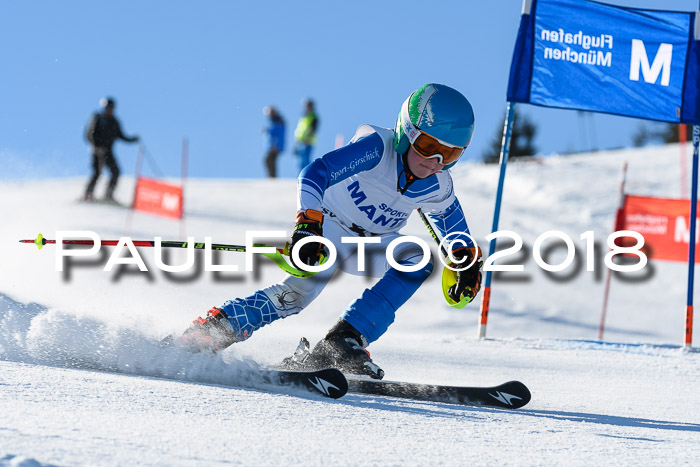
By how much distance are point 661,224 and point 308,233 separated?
A: 6.98 metres

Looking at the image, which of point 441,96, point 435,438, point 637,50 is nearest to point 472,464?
point 435,438

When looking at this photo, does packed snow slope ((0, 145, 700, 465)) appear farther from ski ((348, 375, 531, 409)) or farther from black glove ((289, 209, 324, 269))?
black glove ((289, 209, 324, 269))

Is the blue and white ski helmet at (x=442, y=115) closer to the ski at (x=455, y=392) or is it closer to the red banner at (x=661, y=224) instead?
the ski at (x=455, y=392)

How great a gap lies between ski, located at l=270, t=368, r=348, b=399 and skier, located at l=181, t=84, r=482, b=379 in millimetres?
357

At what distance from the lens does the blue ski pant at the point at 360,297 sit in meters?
3.16

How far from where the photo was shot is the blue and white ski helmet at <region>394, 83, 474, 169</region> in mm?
3145

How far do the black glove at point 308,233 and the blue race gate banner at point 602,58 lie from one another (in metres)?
3.71

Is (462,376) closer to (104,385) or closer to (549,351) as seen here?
(549,351)

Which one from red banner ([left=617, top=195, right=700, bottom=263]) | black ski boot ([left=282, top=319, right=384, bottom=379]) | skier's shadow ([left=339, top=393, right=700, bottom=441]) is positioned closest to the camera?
skier's shadow ([left=339, top=393, right=700, bottom=441])

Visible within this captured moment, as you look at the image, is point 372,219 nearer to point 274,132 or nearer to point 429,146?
point 429,146

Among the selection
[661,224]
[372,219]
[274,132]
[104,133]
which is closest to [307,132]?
[274,132]

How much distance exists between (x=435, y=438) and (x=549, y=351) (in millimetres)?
3444

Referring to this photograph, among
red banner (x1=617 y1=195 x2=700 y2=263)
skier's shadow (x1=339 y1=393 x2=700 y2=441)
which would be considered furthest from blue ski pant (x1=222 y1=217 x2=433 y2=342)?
red banner (x1=617 y1=195 x2=700 y2=263)

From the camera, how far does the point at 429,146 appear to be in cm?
319
